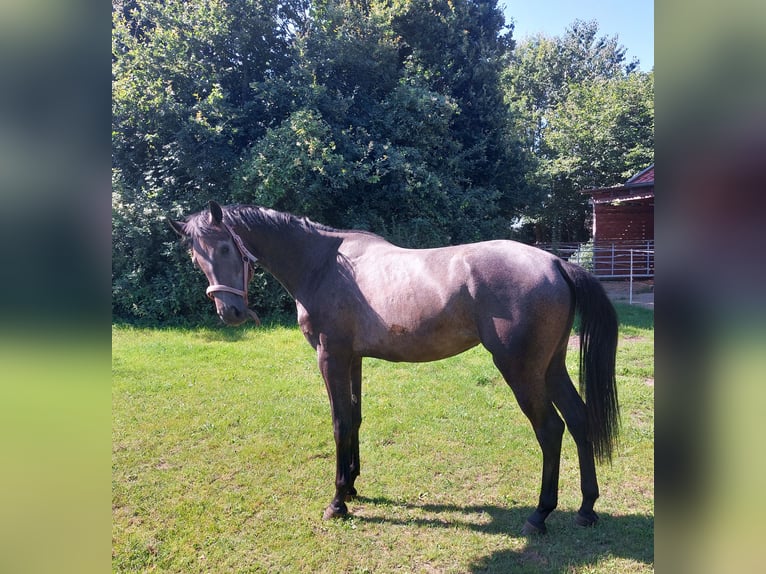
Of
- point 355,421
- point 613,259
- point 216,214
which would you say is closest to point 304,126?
point 216,214

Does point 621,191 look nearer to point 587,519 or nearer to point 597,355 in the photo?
point 597,355

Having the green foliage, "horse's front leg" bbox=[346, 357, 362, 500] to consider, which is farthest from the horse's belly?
the green foliage

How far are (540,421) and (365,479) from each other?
5.26 ft

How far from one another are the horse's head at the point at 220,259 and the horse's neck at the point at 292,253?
1.05 feet

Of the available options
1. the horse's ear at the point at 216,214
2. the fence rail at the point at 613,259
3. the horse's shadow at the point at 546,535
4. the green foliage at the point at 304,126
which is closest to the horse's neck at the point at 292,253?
the horse's ear at the point at 216,214

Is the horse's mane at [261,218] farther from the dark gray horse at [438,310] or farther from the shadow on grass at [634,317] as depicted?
the shadow on grass at [634,317]

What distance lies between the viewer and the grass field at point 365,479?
2678mm

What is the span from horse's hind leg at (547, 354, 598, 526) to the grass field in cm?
14

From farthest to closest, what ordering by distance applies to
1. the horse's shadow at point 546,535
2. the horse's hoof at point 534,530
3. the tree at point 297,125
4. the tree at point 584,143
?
the tree at point 584,143, the tree at point 297,125, the horse's hoof at point 534,530, the horse's shadow at point 546,535

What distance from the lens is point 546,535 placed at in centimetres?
282

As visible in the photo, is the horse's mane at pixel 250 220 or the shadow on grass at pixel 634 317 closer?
the horse's mane at pixel 250 220
